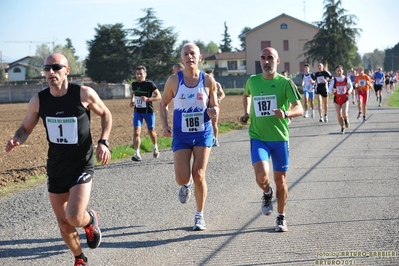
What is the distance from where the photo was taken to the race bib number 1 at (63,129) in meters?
5.77

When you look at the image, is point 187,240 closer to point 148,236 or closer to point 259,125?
point 148,236

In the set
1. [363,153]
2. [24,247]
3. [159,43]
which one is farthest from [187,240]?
[159,43]

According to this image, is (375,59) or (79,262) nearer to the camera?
(79,262)

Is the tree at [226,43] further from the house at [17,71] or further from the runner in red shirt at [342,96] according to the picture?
the runner in red shirt at [342,96]

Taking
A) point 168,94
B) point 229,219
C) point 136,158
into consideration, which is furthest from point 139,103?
point 229,219

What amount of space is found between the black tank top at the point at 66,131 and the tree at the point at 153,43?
267 ft

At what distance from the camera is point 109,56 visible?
86.3 meters

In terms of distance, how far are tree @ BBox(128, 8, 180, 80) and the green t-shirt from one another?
80237mm

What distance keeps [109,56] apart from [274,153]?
3190 inches

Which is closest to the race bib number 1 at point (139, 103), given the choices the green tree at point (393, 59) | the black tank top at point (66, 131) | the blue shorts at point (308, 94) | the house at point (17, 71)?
the black tank top at point (66, 131)

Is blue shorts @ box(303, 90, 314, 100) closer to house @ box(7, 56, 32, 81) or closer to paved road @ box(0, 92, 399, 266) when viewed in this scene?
paved road @ box(0, 92, 399, 266)

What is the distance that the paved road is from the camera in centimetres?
611

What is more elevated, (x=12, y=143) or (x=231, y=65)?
(x=231, y=65)

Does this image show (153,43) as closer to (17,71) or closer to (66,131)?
(17,71)
